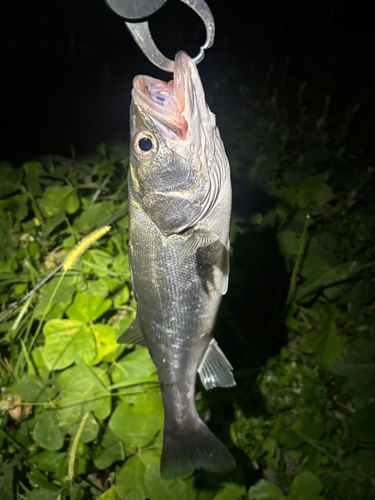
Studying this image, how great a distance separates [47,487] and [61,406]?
38cm

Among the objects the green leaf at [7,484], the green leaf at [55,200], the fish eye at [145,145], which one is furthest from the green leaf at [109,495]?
the green leaf at [55,200]

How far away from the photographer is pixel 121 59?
17.2 ft

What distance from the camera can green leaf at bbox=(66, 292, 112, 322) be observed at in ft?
6.45

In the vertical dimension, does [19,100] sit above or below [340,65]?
below

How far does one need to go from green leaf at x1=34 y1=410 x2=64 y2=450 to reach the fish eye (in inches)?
61.2

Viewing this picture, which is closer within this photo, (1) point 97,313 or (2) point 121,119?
(1) point 97,313

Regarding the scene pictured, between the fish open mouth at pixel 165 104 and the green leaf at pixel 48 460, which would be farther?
the green leaf at pixel 48 460

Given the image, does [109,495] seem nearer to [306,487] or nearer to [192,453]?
[192,453]

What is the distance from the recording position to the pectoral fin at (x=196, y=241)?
3.54 ft

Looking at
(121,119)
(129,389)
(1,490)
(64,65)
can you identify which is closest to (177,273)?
(129,389)

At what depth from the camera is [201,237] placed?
1.09 metres

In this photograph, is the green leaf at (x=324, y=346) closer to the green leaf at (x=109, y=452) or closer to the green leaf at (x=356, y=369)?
the green leaf at (x=356, y=369)

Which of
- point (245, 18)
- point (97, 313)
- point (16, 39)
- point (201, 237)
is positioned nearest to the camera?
point (201, 237)

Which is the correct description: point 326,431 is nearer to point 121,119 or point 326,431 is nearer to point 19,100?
point 121,119
